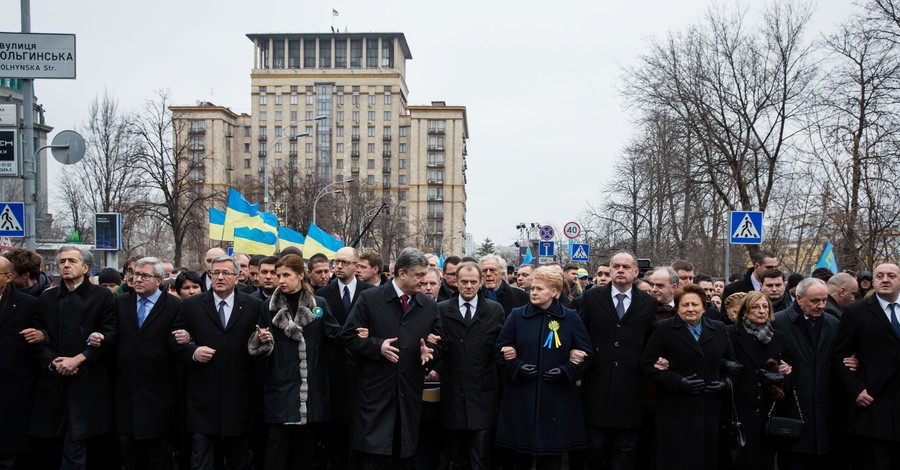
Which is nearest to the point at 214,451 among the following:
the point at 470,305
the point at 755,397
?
the point at 470,305

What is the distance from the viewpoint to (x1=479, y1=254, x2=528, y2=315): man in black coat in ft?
26.5

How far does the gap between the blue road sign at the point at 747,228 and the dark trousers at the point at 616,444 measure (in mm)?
9565

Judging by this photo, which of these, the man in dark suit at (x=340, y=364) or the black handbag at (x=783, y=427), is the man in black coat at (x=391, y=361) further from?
the black handbag at (x=783, y=427)

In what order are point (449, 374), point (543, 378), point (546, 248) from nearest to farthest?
point (543, 378) < point (449, 374) < point (546, 248)

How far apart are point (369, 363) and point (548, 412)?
1.67 meters

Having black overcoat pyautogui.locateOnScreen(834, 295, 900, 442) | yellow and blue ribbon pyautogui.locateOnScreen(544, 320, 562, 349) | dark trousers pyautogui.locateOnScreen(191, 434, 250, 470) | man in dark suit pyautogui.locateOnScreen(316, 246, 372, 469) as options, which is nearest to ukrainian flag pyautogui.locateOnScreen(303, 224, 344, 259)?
man in dark suit pyautogui.locateOnScreen(316, 246, 372, 469)

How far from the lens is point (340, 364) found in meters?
7.59

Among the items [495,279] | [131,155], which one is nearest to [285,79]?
[131,155]

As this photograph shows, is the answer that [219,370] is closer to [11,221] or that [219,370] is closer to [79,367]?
[79,367]

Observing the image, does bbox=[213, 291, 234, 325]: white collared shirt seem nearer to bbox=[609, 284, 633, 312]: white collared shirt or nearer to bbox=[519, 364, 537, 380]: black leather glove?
bbox=[519, 364, 537, 380]: black leather glove

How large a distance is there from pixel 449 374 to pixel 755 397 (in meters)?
2.91

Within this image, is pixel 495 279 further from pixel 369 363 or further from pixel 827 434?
pixel 827 434

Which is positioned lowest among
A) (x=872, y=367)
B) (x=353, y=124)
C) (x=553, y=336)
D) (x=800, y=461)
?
(x=800, y=461)

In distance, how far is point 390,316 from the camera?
22.5 ft
